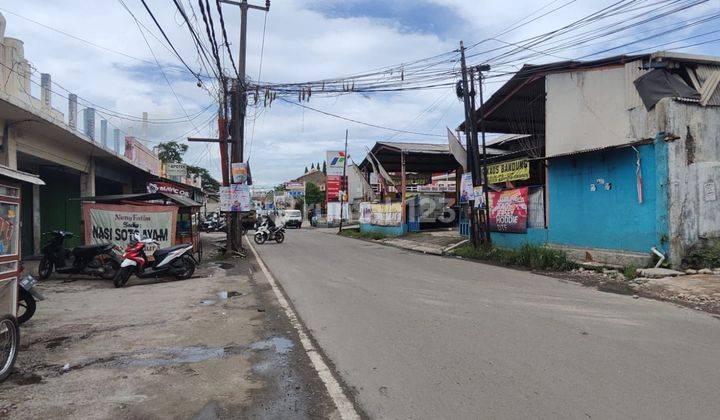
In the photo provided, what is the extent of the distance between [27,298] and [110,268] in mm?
5967

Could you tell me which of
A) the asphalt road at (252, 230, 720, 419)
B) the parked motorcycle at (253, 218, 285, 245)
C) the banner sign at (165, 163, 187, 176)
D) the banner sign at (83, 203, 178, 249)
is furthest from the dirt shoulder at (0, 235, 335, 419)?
the banner sign at (165, 163, 187, 176)

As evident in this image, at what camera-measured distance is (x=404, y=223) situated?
31.6 m

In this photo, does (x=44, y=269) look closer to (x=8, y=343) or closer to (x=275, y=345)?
(x=8, y=343)

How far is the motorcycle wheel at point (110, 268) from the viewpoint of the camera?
1347 cm

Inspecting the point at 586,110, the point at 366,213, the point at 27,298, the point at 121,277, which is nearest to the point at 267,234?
the point at 366,213

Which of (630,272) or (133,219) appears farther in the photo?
(133,219)

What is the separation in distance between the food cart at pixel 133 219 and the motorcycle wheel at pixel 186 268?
377cm

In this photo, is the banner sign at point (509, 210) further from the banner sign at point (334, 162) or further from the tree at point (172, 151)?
the tree at point (172, 151)

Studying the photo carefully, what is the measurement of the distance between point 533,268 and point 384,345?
9644 mm

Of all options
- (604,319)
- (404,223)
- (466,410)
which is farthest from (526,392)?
(404,223)

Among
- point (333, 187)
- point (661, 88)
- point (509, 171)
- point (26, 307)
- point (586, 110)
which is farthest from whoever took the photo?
point (333, 187)

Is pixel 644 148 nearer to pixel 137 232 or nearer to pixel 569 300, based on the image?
pixel 569 300

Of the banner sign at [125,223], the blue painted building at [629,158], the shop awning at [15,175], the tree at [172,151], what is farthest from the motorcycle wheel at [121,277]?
the tree at [172,151]

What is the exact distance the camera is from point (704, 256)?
1216 cm
